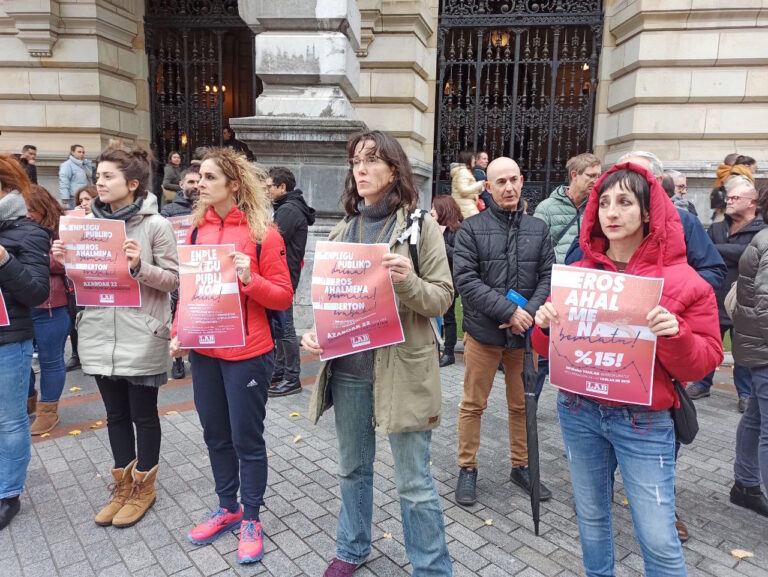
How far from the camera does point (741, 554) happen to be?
10.3 feet

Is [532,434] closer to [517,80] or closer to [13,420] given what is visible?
[13,420]

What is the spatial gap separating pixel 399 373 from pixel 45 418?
12.0 feet

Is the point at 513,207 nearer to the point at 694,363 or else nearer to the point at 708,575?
the point at 694,363

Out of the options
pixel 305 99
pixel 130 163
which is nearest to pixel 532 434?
pixel 130 163

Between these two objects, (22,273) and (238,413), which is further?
(22,273)

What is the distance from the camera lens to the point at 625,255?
7.55 ft

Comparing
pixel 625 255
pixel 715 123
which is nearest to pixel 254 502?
pixel 625 255

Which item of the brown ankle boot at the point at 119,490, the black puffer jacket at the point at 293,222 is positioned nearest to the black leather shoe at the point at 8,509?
the brown ankle boot at the point at 119,490

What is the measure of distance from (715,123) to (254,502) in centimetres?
1066

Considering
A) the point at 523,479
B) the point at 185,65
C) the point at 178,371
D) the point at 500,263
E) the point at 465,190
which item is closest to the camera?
the point at 500,263

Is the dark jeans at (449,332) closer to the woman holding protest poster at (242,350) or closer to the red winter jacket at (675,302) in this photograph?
the woman holding protest poster at (242,350)

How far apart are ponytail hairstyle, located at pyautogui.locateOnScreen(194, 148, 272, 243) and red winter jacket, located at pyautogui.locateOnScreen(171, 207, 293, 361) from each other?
35 millimetres

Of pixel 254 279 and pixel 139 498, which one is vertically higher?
pixel 254 279

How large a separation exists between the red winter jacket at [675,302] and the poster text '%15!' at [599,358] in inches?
5.9
